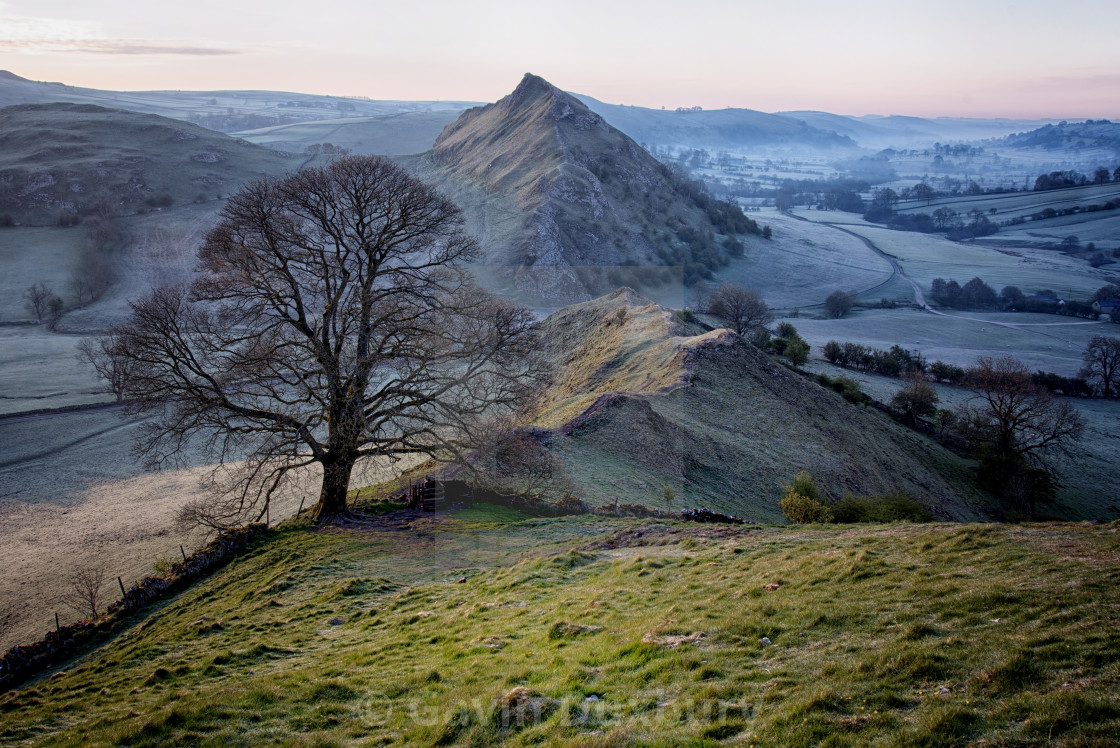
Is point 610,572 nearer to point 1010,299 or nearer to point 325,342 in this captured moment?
point 325,342

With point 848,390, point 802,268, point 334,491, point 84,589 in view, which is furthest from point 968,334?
point 84,589

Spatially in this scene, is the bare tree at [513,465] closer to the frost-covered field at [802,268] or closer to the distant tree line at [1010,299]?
the frost-covered field at [802,268]

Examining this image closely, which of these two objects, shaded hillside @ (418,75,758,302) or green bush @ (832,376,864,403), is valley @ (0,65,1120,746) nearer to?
green bush @ (832,376,864,403)

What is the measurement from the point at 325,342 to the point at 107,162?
103m

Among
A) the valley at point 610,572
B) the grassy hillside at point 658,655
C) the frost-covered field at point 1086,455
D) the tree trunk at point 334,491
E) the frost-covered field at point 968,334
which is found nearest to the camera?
the grassy hillside at point 658,655

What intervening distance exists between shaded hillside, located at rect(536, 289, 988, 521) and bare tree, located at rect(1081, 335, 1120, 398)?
1185 inches

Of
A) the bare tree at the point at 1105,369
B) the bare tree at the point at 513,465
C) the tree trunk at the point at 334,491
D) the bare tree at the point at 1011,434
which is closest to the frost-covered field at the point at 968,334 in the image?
the bare tree at the point at 1105,369

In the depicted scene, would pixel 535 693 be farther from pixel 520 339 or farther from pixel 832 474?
pixel 832 474

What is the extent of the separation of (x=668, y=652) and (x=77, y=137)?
130218mm

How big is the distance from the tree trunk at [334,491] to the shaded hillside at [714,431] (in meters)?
8.04

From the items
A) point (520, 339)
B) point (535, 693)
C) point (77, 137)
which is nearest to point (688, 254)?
point (520, 339)

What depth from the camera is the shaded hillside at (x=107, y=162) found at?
84.4 metres

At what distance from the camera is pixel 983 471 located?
36.1 metres

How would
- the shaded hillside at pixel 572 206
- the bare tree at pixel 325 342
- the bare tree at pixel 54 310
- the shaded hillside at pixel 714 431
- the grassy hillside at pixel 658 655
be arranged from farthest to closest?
the shaded hillside at pixel 572 206
the bare tree at pixel 54 310
the shaded hillside at pixel 714 431
the bare tree at pixel 325 342
the grassy hillside at pixel 658 655
